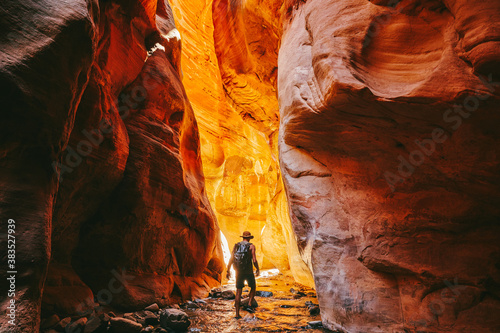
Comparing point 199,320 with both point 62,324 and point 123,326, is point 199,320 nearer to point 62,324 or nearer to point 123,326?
point 123,326

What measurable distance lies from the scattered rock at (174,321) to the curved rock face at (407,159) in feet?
7.51

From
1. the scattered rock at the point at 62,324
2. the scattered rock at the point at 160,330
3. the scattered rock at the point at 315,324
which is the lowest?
the scattered rock at the point at 315,324

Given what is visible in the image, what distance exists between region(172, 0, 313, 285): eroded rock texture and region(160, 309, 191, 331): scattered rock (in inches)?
277

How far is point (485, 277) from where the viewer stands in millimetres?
3551

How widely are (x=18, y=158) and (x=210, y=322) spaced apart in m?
3.83

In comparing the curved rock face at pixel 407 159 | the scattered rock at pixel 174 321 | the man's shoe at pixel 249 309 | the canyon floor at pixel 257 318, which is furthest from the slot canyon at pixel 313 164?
the man's shoe at pixel 249 309

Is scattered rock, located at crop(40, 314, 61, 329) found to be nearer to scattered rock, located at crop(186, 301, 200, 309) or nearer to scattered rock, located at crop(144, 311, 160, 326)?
scattered rock, located at crop(144, 311, 160, 326)

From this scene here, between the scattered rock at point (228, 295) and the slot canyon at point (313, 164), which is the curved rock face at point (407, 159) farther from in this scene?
the scattered rock at point (228, 295)

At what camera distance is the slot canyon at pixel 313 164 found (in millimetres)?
2703

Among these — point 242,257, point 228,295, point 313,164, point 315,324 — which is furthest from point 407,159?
point 228,295

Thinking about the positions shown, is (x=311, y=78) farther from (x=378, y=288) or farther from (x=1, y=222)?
(x=1, y=222)

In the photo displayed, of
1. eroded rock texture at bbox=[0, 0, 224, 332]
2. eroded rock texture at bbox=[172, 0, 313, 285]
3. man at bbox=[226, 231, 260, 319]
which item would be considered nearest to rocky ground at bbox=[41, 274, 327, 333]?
eroded rock texture at bbox=[0, 0, 224, 332]

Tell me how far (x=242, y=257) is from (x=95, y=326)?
2.87 meters

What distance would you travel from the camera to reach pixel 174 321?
398 cm
